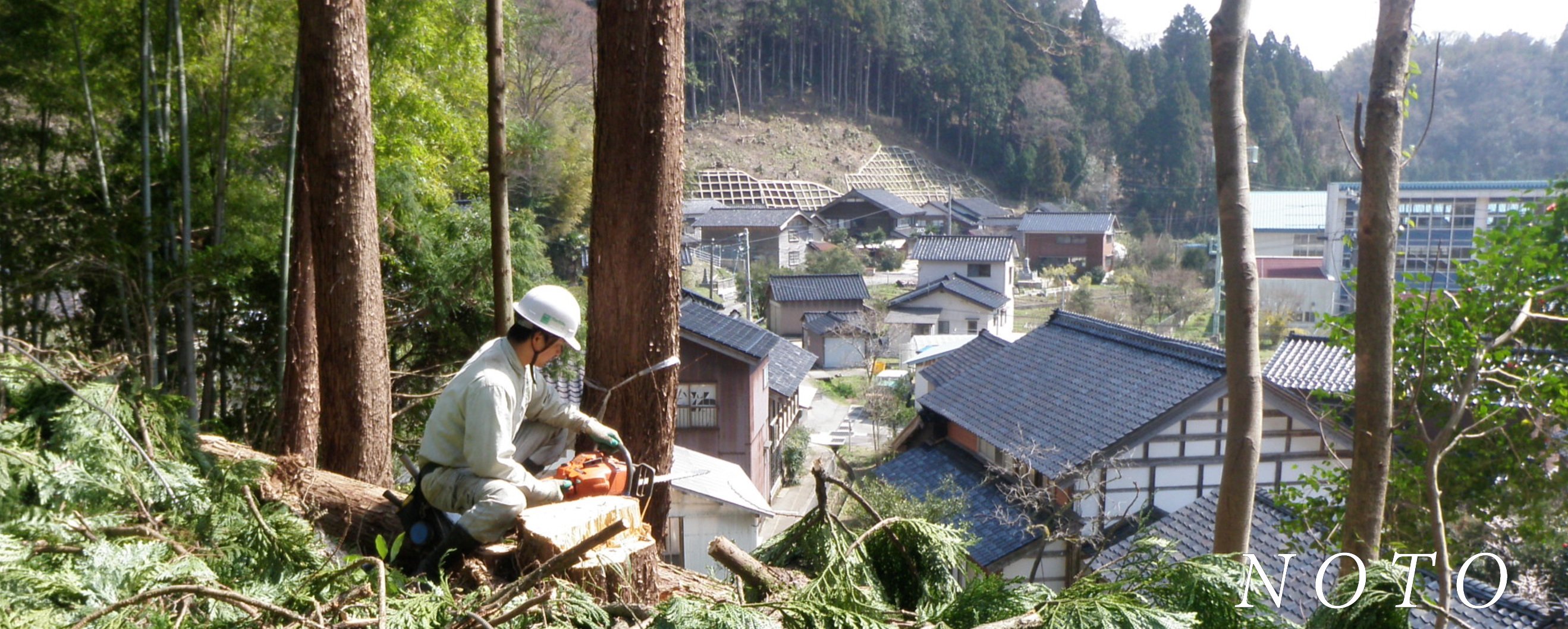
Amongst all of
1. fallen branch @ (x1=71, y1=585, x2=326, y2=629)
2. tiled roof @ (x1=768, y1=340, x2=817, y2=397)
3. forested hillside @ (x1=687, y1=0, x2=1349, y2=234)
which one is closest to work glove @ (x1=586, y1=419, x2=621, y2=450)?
fallen branch @ (x1=71, y1=585, x2=326, y2=629)

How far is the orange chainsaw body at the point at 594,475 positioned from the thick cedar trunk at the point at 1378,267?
7.90 feet

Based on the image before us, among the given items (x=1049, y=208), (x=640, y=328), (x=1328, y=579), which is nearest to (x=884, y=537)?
(x=640, y=328)

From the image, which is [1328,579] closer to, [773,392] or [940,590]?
[940,590]

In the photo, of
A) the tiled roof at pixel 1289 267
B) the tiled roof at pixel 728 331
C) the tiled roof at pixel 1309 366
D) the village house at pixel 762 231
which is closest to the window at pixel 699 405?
the tiled roof at pixel 728 331

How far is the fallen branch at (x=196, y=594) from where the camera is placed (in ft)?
4.45

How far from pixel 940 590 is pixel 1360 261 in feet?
6.92

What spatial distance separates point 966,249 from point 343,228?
21.1 meters

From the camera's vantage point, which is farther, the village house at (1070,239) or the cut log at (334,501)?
the village house at (1070,239)

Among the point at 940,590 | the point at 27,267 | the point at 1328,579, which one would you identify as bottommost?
the point at 1328,579

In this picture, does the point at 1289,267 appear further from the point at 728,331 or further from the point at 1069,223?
the point at 728,331

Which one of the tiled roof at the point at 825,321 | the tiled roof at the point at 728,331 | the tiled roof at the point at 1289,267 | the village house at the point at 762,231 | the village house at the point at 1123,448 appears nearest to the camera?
the village house at the point at 1123,448

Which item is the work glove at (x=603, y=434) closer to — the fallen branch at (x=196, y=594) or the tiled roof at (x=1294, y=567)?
the fallen branch at (x=196, y=594)

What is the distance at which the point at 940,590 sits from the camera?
6.59 ft

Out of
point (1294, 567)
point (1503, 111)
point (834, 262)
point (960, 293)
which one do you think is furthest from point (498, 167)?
point (834, 262)
